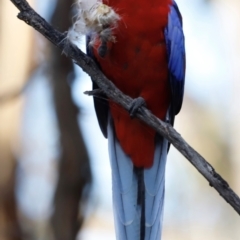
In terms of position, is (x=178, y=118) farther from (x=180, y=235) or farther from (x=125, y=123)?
(x=125, y=123)

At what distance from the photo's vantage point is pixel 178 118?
165 inches

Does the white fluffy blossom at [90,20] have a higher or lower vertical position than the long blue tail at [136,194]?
higher

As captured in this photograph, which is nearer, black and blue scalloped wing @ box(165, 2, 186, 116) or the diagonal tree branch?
the diagonal tree branch

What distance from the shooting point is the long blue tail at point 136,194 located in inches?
84.8

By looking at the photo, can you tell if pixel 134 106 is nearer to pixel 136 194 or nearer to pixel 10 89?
pixel 136 194

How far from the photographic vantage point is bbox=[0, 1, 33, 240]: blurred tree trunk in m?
3.16

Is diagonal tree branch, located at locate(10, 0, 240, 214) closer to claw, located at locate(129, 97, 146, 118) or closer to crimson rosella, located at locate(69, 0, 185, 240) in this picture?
claw, located at locate(129, 97, 146, 118)

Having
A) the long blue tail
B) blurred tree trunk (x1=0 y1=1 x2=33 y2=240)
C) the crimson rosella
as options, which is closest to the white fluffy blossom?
the crimson rosella

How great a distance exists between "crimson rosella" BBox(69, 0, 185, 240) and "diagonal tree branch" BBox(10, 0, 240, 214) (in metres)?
0.13

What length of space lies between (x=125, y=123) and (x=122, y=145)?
0.12 metres

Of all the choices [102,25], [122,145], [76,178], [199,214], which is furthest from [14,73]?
[199,214]

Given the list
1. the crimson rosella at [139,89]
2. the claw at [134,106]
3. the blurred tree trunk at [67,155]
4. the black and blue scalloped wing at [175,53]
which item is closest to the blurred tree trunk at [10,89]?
the blurred tree trunk at [67,155]

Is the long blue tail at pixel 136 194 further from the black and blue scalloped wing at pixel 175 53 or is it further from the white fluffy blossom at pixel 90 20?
the white fluffy blossom at pixel 90 20

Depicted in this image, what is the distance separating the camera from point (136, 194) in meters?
2.28
